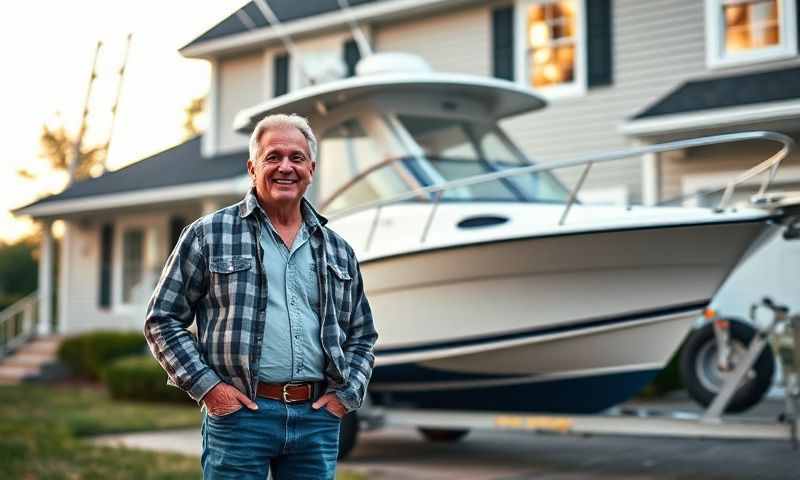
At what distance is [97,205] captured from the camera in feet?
55.4

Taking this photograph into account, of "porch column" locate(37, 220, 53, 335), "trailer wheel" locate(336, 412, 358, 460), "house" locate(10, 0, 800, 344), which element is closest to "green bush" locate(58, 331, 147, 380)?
"house" locate(10, 0, 800, 344)

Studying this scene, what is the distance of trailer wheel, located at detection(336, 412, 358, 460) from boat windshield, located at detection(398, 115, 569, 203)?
1.84 m

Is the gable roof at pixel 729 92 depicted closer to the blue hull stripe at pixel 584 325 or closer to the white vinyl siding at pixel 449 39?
the white vinyl siding at pixel 449 39

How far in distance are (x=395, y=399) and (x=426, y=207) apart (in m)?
1.76

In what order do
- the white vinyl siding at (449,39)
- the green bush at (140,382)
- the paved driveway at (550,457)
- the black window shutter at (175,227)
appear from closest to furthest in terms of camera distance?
the paved driveway at (550,457)
the green bush at (140,382)
the white vinyl siding at (449,39)
the black window shutter at (175,227)

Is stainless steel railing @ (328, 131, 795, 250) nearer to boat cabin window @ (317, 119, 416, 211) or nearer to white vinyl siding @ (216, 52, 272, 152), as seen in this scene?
boat cabin window @ (317, 119, 416, 211)

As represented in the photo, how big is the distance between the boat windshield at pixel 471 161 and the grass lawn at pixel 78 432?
2.33 metres

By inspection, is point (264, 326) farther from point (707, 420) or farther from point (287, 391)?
point (707, 420)

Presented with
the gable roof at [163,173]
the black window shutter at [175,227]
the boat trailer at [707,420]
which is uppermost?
the gable roof at [163,173]

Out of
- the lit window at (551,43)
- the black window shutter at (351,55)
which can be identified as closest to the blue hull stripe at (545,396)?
the lit window at (551,43)

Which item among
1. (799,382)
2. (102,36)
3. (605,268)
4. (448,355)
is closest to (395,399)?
(448,355)

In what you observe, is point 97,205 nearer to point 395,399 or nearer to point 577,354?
point 395,399

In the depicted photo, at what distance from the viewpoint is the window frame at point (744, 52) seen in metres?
10.8

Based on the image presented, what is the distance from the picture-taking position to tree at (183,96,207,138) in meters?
37.3
